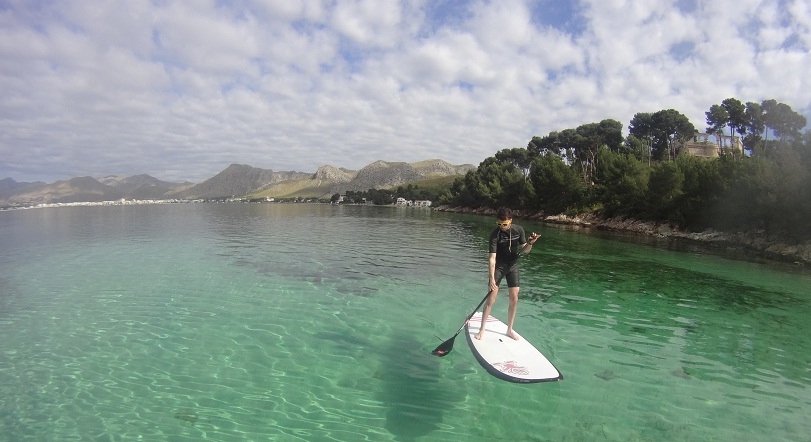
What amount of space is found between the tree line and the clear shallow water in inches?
1045

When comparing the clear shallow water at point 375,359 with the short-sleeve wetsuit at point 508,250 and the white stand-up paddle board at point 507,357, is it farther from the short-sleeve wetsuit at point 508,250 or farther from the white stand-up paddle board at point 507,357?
the short-sleeve wetsuit at point 508,250

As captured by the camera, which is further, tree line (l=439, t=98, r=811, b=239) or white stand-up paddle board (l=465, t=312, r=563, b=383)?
tree line (l=439, t=98, r=811, b=239)

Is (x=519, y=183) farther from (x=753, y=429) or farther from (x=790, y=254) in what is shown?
(x=753, y=429)

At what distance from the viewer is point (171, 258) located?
3031 centimetres

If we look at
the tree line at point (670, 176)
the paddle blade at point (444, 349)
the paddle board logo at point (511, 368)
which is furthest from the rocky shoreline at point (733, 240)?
the paddle board logo at point (511, 368)

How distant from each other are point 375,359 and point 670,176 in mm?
67474

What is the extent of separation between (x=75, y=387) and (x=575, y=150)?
5340 inches

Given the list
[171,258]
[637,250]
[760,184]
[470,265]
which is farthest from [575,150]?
[171,258]

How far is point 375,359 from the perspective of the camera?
11.5 meters

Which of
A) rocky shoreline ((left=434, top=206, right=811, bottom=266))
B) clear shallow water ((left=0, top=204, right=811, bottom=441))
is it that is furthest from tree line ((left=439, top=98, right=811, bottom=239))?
clear shallow water ((left=0, top=204, right=811, bottom=441))

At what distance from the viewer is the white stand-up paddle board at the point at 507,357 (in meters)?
8.84

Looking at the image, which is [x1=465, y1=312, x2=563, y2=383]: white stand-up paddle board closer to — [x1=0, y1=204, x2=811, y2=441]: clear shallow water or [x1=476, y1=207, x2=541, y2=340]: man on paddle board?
[x1=476, y1=207, x2=541, y2=340]: man on paddle board

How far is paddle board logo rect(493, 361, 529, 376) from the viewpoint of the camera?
8941mm

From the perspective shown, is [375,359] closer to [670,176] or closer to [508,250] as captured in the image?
[508,250]
